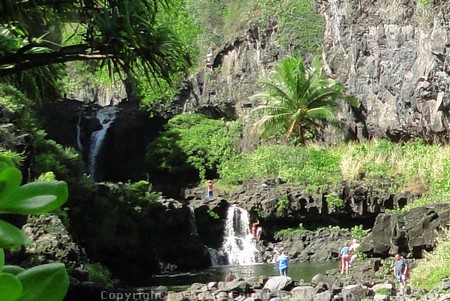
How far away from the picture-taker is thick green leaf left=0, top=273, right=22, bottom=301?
1.27 ft

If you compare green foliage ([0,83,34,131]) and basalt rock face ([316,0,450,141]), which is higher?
basalt rock face ([316,0,450,141])

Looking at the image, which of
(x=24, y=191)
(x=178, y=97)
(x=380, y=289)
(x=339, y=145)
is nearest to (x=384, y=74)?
(x=339, y=145)

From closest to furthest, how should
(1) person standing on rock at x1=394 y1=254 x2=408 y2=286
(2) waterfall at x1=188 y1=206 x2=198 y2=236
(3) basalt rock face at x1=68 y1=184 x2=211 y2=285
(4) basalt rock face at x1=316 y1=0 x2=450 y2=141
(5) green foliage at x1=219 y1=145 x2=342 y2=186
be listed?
(1) person standing on rock at x1=394 y1=254 x2=408 y2=286 < (3) basalt rock face at x1=68 y1=184 x2=211 y2=285 < (2) waterfall at x1=188 y1=206 x2=198 y2=236 < (4) basalt rock face at x1=316 y1=0 x2=450 y2=141 < (5) green foliage at x1=219 y1=145 x2=342 y2=186

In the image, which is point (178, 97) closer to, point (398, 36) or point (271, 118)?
point (271, 118)

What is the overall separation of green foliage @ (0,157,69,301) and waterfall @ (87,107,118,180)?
27.1m

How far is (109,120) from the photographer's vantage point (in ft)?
95.7

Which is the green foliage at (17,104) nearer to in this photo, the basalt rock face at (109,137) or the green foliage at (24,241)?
the basalt rock face at (109,137)

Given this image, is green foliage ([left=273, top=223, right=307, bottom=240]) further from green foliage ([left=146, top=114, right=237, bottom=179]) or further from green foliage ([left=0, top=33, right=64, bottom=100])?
green foliage ([left=0, top=33, right=64, bottom=100])

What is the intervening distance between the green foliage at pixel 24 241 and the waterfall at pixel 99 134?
27.1 m

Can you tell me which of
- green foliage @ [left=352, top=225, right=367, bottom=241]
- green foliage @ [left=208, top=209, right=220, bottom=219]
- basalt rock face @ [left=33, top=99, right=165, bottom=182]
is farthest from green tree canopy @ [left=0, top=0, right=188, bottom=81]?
basalt rock face @ [left=33, top=99, right=165, bottom=182]

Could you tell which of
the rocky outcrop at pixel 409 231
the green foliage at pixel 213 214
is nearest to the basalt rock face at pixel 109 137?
the green foliage at pixel 213 214

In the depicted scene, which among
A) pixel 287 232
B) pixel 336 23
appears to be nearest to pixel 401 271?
pixel 287 232

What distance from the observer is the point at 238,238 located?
21031 mm

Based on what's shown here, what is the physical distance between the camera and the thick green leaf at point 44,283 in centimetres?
42
